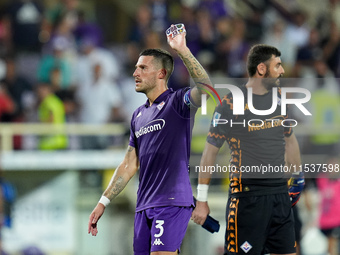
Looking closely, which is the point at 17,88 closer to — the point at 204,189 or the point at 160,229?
the point at 204,189

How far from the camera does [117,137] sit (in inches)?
559

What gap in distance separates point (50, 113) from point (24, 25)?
258cm

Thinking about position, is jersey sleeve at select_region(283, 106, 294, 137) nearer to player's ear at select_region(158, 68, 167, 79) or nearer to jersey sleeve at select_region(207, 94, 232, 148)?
jersey sleeve at select_region(207, 94, 232, 148)

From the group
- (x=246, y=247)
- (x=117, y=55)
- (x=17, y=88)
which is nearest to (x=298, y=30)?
(x=117, y=55)

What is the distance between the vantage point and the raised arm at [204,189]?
7.55 m

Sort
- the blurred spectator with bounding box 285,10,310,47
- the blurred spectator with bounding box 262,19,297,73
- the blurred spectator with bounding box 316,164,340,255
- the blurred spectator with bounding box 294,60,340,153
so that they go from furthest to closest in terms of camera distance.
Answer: the blurred spectator with bounding box 285,10,310,47
the blurred spectator with bounding box 262,19,297,73
the blurred spectator with bounding box 294,60,340,153
the blurred spectator with bounding box 316,164,340,255

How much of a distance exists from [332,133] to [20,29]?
660 cm

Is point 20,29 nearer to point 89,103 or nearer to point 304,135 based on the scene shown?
point 89,103

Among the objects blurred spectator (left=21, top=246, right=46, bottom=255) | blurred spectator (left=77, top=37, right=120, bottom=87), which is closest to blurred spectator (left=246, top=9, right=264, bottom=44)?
blurred spectator (left=77, top=37, right=120, bottom=87)

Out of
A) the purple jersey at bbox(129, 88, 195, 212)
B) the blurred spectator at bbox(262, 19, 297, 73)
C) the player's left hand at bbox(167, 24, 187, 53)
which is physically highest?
the blurred spectator at bbox(262, 19, 297, 73)

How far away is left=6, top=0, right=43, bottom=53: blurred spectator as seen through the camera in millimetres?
15953

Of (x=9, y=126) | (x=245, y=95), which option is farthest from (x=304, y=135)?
(x=245, y=95)

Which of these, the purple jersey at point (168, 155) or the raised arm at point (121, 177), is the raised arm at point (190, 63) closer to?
the purple jersey at point (168, 155)

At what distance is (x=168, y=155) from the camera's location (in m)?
7.43
